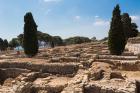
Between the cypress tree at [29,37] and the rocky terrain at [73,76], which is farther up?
the cypress tree at [29,37]

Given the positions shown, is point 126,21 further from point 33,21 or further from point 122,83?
point 122,83

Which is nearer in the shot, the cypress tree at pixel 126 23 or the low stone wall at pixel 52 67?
the low stone wall at pixel 52 67

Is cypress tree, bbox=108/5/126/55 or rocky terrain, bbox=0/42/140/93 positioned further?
cypress tree, bbox=108/5/126/55

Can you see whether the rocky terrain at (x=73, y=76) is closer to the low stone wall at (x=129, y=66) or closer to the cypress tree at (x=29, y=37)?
the low stone wall at (x=129, y=66)

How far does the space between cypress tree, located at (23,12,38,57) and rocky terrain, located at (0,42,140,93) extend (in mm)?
7697

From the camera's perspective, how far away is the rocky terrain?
41.8ft

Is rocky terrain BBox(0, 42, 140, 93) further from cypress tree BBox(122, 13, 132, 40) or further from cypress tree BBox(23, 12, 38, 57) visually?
cypress tree BBox(122, 13, 132, 40)

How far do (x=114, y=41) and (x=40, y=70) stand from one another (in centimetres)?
1010

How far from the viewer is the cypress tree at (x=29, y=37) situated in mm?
30484

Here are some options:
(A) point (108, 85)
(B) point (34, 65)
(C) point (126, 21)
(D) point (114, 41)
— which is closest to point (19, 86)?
(A) point (108, 85)

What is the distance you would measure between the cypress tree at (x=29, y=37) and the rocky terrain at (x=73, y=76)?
7.70 metres

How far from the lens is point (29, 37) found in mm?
30609

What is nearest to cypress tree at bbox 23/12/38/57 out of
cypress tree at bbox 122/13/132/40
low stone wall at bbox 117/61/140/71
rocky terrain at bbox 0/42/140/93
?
rocky terrain at bbox 0/42/140/93

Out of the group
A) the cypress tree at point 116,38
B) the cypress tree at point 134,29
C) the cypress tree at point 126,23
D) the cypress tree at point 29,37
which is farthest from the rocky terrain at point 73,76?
the cypress tree at point 134,29
